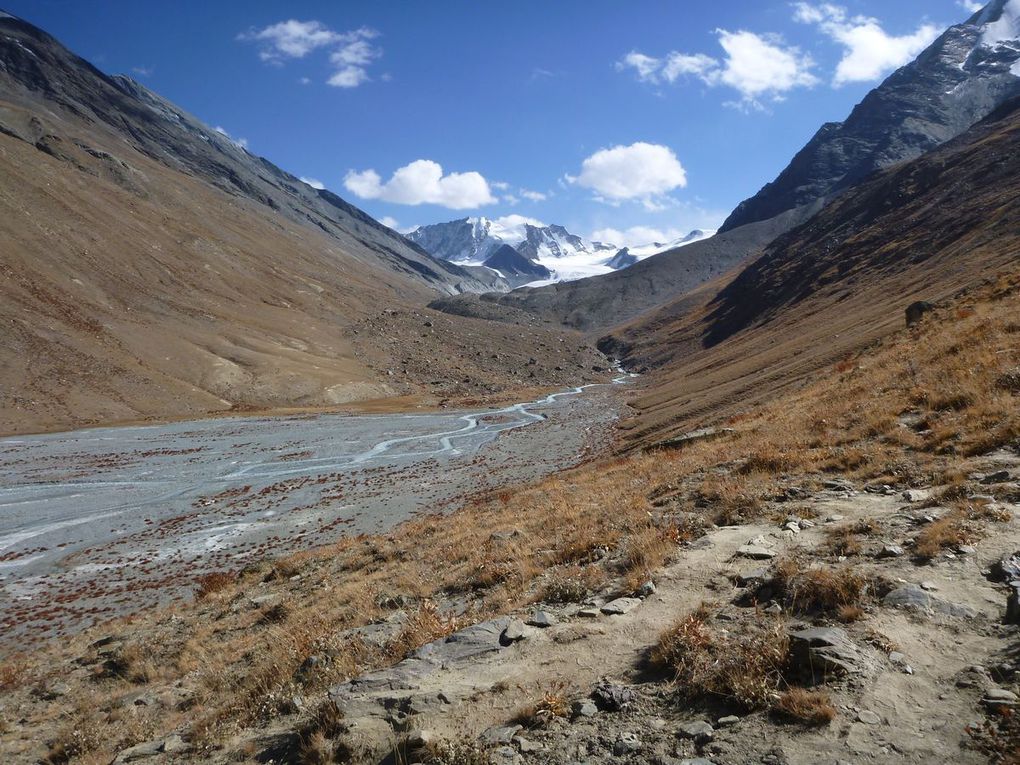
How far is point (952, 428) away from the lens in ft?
40.1

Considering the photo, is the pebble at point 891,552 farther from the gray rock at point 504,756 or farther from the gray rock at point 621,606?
the gray rock at point 504,756

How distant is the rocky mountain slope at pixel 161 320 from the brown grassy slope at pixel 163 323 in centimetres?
28

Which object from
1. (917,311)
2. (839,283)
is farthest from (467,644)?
(839,283)

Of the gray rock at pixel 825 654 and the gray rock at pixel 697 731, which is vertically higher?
the gray rock at pixel 825 654

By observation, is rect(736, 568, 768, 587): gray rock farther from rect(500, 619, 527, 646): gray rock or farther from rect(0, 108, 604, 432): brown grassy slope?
rect(0, 108, 604, 432): brown grassy slope

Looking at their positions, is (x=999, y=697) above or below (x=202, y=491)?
below

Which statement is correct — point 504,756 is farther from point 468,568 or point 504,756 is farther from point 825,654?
point 468,568

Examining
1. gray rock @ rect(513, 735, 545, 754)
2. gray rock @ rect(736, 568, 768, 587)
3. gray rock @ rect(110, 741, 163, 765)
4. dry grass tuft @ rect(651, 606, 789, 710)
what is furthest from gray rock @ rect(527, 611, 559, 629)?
gray rock @ rect(110, 741, 163, 765)

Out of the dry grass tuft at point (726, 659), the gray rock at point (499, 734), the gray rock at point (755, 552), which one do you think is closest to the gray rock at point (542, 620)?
the dry grass tuft at point (726, 659)

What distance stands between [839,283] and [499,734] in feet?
374

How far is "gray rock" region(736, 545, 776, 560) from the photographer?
869 centimetres

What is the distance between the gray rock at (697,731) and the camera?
5145 mm

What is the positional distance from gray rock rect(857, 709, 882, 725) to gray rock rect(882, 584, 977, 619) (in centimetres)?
199

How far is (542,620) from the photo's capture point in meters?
8.23
